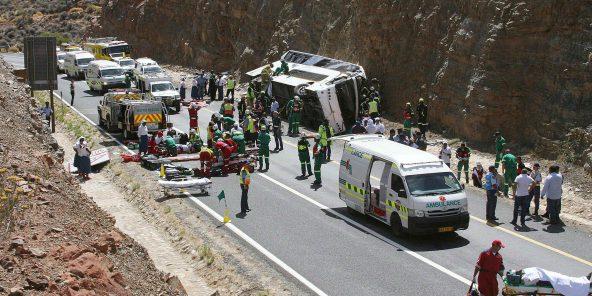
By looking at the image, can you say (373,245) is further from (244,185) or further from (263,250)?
(244,185)

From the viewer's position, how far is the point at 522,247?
19.6 m

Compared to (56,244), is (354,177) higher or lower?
lower

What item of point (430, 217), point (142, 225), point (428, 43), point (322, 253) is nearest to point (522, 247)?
point (430, 217)

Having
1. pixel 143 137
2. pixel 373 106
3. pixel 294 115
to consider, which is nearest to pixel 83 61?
pixel 294 115

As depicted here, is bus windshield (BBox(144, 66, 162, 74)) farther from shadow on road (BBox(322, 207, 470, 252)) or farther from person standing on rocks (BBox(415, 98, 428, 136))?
shadow on road (BBox(322, 207, 470, 252))

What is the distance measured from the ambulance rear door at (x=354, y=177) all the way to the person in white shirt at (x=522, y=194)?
379 cm

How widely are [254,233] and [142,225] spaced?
159 inches

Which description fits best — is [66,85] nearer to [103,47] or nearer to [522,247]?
[103,47]

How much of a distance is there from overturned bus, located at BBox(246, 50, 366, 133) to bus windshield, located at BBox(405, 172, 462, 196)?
14542 mm

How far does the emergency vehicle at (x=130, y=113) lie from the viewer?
33.7 m

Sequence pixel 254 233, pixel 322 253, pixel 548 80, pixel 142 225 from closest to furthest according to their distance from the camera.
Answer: pixel 322 253, pixel 254 233, pixel 142 225, pixel 548 80

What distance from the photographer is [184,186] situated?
25203mm

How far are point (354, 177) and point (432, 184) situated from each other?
2544mm

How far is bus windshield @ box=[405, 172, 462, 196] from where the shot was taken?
19703 mm
